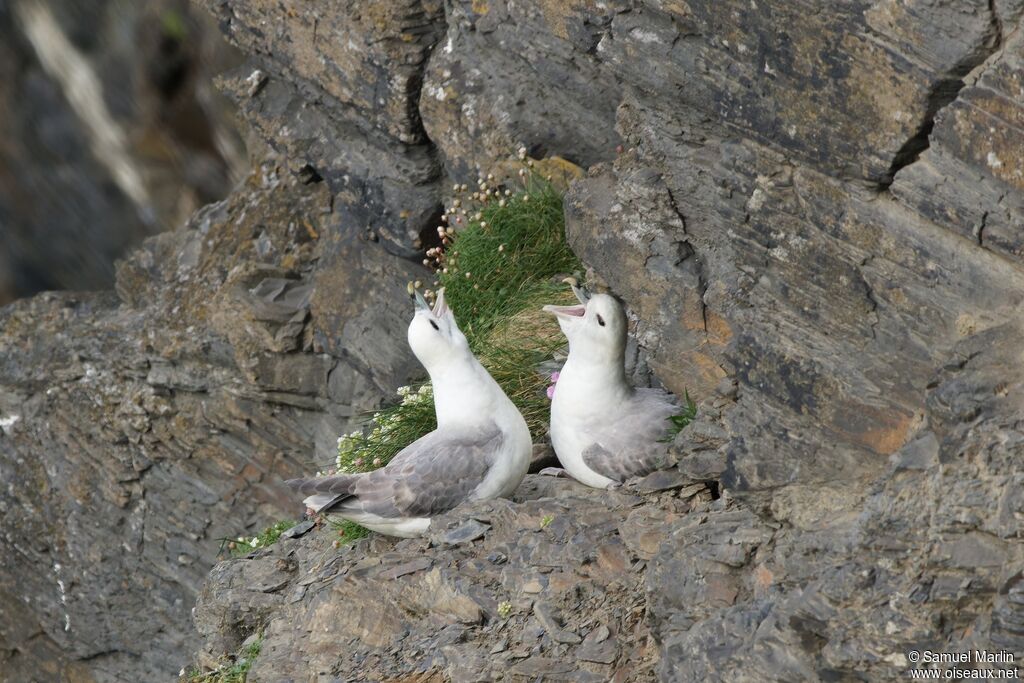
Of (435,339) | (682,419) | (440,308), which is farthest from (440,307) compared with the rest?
(682,419)

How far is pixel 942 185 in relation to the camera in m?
4.40

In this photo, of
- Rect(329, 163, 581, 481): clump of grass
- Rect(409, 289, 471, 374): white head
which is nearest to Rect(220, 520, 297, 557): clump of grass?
Rect(329, 163, 581, 481): clump of grass

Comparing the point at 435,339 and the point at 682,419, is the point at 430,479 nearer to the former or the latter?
the point at 435,339

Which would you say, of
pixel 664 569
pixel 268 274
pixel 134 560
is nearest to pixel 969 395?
pixel 664 569

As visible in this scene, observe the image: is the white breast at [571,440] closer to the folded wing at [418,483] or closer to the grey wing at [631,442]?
the grey wing at [631,442]

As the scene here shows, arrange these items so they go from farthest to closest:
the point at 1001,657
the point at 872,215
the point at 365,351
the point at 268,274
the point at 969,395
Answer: the point at 268,274 → the point at 365,351 → the point at 872,215 → the point at 969,395 → the point at 1001,657

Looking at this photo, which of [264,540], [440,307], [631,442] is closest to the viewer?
[631,442]

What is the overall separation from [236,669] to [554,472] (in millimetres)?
1816

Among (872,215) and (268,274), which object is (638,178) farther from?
(268,274)

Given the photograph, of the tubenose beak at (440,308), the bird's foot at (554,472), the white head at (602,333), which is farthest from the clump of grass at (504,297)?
the white head at (602,333)

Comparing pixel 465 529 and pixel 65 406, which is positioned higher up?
pixel 465 529

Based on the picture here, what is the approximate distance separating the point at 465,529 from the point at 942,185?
2.72m

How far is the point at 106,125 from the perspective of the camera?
497 inches

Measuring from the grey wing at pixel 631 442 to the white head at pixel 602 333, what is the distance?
270 mm
